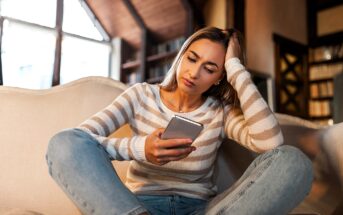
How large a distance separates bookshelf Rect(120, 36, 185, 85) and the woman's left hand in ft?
5.65

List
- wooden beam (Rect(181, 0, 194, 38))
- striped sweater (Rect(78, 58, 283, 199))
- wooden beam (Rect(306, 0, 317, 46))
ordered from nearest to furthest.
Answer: striped sweater (Rect(78, 58, 283, 199)) < wooden beam (Rect(181, 0, 194, 38)) < wooden beam (Rect(306, 0, 317, 46))

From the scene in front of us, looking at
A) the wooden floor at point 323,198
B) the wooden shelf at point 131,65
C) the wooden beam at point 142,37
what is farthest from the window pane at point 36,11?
the wooden floor at point 323,198

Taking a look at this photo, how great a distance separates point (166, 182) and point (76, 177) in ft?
1.10

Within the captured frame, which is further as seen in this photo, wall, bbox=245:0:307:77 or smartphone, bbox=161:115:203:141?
wall, bbox=245:0:307:77

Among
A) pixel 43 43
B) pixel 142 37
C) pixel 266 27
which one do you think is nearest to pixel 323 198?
pixel 43 43

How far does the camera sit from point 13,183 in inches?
44.8

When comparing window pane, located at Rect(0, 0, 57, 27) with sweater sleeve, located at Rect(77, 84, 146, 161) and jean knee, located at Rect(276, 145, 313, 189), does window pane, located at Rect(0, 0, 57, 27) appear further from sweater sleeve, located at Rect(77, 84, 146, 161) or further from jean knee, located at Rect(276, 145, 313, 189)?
jean knee, located at Rect(276, 145, 313, 189)

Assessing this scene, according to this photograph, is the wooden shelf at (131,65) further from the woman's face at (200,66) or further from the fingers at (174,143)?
the fingers at (174,143)

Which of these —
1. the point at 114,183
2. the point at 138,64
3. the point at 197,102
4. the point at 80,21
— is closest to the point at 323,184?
the point at 197,102

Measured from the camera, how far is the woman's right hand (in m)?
0.84

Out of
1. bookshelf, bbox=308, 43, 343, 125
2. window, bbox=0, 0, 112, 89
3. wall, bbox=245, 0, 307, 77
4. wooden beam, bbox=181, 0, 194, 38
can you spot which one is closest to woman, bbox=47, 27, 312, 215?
window, bbox=0, 0, 112, 89

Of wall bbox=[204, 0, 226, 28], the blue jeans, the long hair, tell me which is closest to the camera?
the blue jeans

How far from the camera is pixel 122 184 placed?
30.5 inches

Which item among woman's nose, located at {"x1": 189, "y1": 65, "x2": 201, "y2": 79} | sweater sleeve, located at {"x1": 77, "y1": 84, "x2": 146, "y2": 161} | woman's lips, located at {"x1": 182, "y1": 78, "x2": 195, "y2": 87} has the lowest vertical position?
sweater sleeve, located at {"x1": 77, "y1": 84, "x2": 146, "y2": 161}
